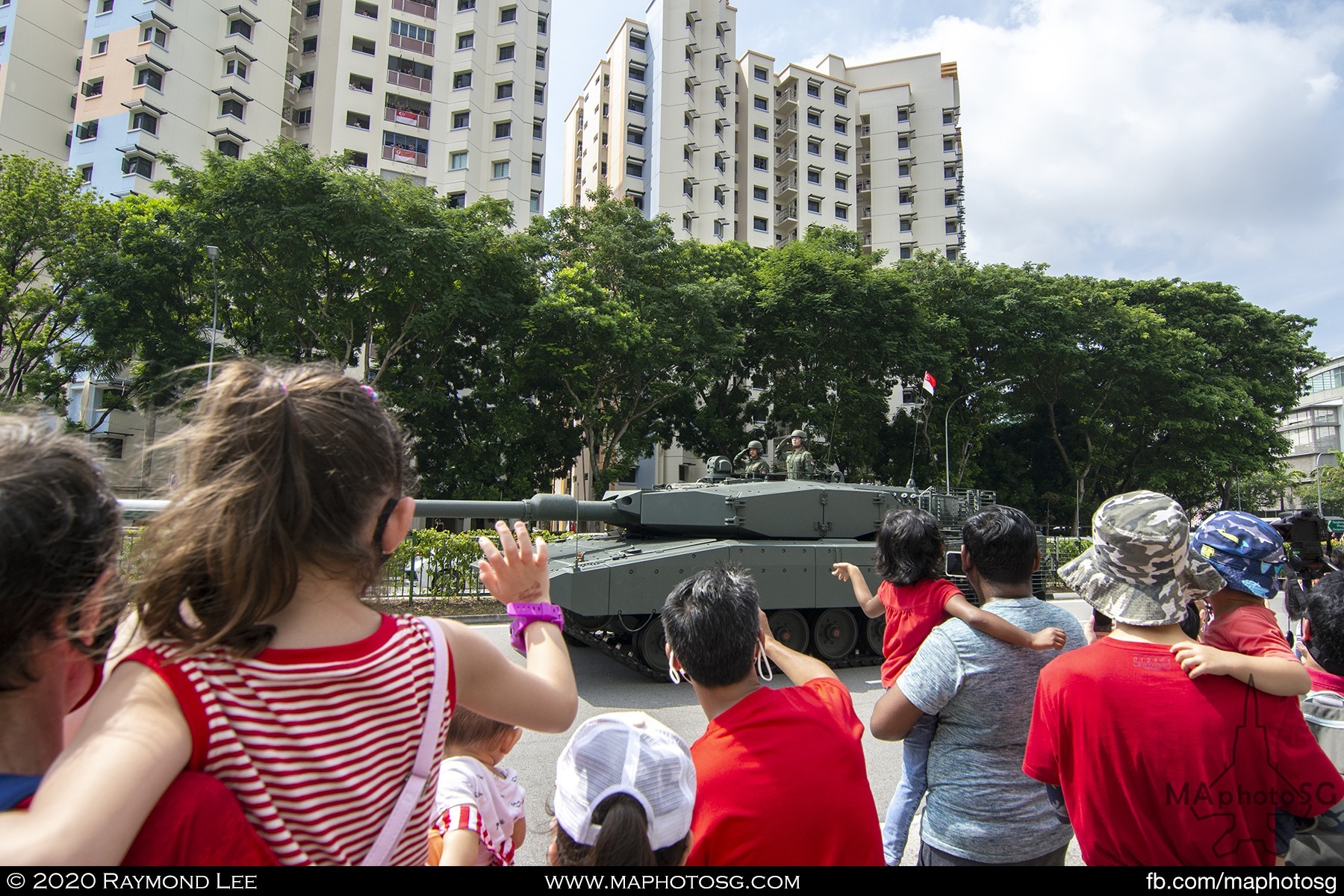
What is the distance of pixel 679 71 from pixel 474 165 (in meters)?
13.2

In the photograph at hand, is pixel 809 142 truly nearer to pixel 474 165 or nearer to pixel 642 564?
pixel 474 165

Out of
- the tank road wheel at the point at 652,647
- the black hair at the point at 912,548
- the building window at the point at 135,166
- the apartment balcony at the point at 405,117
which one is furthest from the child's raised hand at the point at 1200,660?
the apartment balcony at the point at 405,117

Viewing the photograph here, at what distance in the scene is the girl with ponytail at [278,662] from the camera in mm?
913

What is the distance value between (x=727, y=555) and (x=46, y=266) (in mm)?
21457

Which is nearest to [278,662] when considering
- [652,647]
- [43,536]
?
[43,536]

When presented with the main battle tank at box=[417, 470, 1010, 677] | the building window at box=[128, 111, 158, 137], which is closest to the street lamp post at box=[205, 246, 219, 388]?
the main battle tank at box=[417, 470, 1010, 677]

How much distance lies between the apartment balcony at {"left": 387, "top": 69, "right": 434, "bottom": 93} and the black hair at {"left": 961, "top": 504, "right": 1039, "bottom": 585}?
4041 centimetres

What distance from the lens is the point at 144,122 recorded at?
104ft

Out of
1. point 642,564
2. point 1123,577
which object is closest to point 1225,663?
point 1123,577

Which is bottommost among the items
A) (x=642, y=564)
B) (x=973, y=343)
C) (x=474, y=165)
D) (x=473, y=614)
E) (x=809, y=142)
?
(x=473, y=614)

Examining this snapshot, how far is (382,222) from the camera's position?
1922 cm

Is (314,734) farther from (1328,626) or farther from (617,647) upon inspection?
(617,647)

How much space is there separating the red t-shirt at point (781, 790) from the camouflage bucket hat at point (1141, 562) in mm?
696

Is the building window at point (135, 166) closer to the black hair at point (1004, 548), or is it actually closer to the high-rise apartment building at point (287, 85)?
the high-rise apartment building at point (287, 85)
